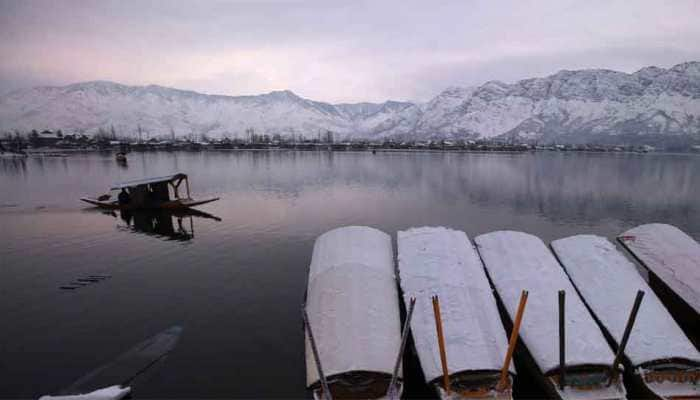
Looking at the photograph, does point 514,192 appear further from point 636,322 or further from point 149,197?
point 149,197

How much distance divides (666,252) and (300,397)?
1871 cm

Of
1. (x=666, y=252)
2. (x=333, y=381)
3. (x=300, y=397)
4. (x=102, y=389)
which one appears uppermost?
(x=666, y=252)

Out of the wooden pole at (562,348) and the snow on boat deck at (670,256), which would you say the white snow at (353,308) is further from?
the snow on boat deck at (670,256)

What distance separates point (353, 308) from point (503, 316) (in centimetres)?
780

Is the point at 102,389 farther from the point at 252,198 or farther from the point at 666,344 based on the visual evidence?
the point at 252,198

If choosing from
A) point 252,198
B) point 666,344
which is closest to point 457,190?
point 252,198

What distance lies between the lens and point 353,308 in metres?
13.1

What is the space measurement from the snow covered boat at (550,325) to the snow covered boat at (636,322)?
99cm

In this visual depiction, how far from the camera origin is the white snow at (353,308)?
37.0 ft

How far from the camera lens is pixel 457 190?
63.2 meters

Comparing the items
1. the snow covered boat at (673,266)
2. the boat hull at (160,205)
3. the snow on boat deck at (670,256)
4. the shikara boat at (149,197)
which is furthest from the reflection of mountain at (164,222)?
the snow covered boat at (673,266)

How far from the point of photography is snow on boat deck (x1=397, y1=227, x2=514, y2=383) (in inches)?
459

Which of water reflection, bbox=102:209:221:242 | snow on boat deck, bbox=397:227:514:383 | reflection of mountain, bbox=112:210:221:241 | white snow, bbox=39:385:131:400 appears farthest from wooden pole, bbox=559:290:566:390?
reflection of mountain, bbox=112:210:221:241

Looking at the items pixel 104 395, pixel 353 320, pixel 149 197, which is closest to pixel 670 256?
pixel 353 320
